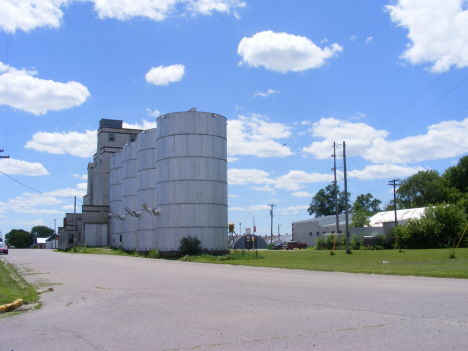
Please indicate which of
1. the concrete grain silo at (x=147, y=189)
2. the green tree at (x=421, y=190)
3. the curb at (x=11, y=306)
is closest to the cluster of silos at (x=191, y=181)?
the concrete grain silo at (x=147, y=189)

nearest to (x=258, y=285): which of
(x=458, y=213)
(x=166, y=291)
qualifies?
(x=166, y=291)

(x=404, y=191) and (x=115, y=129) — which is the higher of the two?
(x=115, y=129)

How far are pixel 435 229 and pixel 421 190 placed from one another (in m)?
49.6

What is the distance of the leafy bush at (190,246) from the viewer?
1550 inches

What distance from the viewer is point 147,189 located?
48.7 m

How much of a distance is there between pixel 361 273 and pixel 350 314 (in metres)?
11.8

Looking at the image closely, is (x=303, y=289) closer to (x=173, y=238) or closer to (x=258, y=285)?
(x=258, y=285)

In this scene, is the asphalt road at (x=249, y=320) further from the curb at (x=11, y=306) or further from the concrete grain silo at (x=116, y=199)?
the concrete grain silo at (x=116, y=199)

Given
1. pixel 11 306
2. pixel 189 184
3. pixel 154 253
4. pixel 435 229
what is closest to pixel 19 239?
pixel 154 253

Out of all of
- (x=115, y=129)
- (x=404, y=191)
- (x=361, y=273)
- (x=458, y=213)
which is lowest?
(x=361, y=273)

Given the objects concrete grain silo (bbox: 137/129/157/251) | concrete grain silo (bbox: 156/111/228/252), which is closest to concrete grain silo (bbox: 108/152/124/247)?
concrete grain silo (bbox: 137/129/157/251)

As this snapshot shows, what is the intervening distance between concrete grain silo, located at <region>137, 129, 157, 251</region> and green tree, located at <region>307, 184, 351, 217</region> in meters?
81.7

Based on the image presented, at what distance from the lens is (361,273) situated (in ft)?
65.1

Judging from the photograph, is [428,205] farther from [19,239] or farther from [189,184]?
[19,239]
